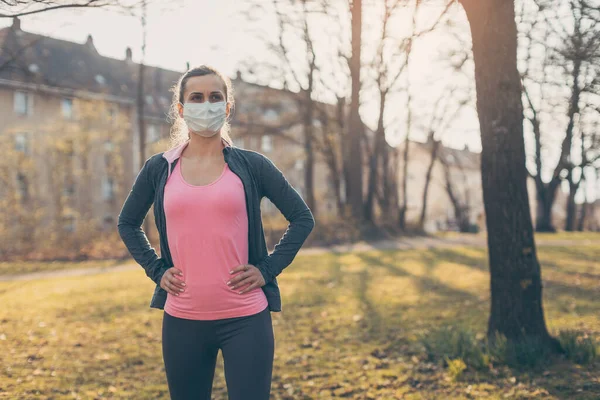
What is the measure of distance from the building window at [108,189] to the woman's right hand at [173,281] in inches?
1736

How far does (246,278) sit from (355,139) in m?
22.1

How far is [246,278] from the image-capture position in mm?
2652

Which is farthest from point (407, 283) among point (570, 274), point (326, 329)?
point (326, 329)

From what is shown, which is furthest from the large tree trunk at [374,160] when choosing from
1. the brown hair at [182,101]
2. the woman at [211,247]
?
the woman at [211,247]

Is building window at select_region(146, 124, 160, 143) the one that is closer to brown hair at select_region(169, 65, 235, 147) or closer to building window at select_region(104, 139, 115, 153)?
building window at select_region(104, 139, 115, 153)

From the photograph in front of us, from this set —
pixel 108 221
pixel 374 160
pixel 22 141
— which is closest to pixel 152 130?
pixel 108 221

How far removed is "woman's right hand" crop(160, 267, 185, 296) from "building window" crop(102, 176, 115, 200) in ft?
145

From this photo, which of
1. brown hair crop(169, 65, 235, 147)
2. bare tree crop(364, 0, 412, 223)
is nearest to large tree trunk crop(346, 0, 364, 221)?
bare tree crop(364, 0, 412, 223)

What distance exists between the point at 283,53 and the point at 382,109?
479 cm

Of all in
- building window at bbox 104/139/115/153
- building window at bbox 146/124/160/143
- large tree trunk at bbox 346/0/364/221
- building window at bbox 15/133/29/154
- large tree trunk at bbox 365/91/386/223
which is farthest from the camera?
building window at bbox 146/124/160/143

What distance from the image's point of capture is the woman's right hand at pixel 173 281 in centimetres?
268

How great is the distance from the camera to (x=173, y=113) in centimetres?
335

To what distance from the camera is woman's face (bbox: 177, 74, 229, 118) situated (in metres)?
2.94

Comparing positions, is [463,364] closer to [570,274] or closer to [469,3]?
[469,3]
